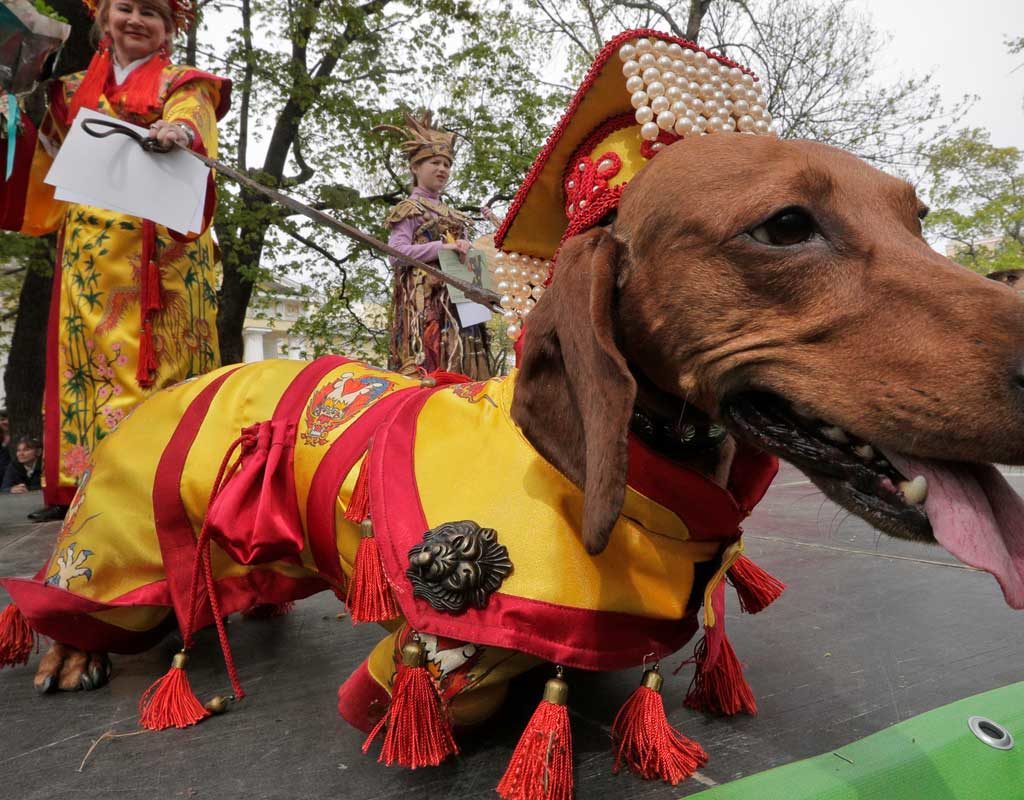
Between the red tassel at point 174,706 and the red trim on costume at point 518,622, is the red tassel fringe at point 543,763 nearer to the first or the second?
the red trim on costume at point 518,622

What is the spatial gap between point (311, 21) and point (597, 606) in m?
11.6

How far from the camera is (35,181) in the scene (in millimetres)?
3012

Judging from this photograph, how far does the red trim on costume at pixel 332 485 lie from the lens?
5.43 ft

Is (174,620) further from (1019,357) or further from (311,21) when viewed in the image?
(311,21)

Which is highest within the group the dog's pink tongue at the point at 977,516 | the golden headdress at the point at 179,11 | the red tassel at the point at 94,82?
the golden headdress at the point at 179,11

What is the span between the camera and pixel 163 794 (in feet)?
4.42

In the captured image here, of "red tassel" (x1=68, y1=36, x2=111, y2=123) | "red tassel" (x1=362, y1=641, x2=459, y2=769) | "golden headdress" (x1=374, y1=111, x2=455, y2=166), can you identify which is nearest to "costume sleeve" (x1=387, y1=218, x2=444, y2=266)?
"golden headdress" (x1=374, y1=111, x2=455, y2=166)

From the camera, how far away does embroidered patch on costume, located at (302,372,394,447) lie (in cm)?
182

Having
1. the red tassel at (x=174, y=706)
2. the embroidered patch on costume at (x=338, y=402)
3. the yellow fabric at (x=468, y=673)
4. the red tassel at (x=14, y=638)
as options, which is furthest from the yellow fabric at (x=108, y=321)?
the yellow fabric at (x=468, y=673)

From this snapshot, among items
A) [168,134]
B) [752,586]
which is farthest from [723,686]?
[168,134]

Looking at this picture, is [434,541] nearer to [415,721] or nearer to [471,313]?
[415,721]

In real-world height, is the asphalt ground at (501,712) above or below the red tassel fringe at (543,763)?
below

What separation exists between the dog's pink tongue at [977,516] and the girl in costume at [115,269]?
2737 mm

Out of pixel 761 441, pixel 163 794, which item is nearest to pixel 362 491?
pixel 163 794
